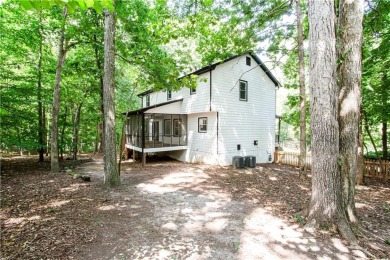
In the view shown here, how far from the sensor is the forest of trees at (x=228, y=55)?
4.71 meters

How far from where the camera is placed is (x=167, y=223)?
5.18 m

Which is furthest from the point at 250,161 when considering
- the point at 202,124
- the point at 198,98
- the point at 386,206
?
the point at 386,206

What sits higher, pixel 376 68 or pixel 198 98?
pixel 376 68

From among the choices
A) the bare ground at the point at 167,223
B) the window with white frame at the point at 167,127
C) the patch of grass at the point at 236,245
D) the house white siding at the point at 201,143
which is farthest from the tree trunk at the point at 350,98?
the window with white frame at the point at 167,127

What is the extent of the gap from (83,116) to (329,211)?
23.2m

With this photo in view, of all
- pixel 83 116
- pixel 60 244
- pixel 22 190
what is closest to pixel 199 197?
pixel 60 244

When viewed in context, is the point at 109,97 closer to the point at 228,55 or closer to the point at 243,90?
the point at 228,55

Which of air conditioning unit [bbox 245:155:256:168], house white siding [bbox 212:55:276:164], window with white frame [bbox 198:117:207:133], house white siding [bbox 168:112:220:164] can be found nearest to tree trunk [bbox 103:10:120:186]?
house white siding [bbox 212:55:276:164]

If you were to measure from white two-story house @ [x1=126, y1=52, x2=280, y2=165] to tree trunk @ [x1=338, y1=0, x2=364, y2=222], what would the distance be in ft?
28.8

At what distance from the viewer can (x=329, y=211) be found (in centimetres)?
467

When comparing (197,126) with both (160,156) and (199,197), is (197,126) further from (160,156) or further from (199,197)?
(199,197)

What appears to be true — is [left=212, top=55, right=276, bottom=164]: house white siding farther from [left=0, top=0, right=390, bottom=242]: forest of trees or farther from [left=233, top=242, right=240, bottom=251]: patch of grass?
[left=233, top=242, right=240, bottom=251]: patch of grass

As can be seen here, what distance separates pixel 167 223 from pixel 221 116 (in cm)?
1027

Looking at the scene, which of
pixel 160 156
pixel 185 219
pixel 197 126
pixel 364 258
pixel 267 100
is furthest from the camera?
pixel 160 156
